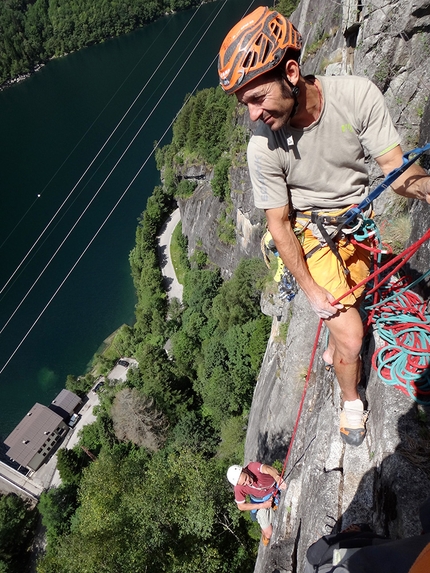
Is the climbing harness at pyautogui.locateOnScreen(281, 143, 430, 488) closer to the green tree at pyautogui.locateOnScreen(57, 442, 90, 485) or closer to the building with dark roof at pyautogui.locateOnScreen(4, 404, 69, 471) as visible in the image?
the green tree at pyautogui.locateOnScreen(57, 442, 90, 485)

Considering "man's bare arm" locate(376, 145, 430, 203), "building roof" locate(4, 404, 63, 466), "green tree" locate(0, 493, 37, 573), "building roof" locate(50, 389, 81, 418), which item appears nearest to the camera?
"man's bare arm" locate(376, 145, 430, 203)

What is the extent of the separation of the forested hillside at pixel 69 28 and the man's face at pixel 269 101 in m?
97.1

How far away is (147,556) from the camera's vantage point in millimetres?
11516

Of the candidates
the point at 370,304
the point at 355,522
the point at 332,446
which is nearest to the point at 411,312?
the point at 370,304

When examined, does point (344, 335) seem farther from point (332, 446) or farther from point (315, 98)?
point (315, 98)

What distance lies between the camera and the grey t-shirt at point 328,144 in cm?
267

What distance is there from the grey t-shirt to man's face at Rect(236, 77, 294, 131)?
Answer: 0.17 metres

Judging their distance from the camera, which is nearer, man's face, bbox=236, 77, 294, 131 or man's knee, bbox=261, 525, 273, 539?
man's face, bbox=236, 77, 294, 131

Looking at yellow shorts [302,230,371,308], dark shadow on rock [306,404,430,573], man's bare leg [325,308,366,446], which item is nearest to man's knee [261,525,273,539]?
dark shadow on rock [306,404,430,573]

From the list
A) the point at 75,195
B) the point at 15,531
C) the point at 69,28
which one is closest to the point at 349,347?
the point at 15,531

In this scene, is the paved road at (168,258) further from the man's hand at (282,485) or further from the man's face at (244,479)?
the man's hand at (282,485)

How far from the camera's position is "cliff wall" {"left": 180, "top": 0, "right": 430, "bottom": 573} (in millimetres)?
3189

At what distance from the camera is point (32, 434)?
95.0ft

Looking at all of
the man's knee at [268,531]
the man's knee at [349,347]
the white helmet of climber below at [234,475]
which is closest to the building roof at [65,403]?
the man's knee at [268,531]
